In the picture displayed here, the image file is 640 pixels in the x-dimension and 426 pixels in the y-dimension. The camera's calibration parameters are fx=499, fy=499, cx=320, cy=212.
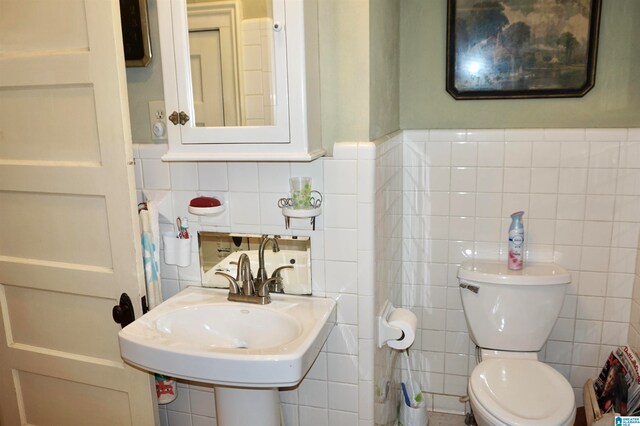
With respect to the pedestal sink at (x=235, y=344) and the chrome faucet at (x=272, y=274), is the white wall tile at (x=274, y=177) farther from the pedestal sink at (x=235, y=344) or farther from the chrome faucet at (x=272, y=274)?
the pedestal sink at (x=235, y=344)

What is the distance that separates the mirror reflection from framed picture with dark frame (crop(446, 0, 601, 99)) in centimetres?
98

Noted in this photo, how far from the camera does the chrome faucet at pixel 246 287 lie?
1.61m

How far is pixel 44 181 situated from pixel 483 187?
65.2 inches

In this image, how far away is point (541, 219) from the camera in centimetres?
207

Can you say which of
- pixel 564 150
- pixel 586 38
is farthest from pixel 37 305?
pixel 586 38

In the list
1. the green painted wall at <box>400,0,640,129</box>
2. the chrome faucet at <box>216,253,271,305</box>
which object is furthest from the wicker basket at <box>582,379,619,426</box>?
the chrome faucet at <box>216,253,271,305</box>

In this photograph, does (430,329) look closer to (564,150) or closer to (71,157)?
(564,150)

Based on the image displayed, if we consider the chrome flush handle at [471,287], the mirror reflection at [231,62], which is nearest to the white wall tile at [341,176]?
the mirror reflection at [231,62]

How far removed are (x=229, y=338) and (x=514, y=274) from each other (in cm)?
114

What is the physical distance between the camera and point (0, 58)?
1.61 meters

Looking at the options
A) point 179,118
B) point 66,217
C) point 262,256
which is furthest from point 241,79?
point 66,217

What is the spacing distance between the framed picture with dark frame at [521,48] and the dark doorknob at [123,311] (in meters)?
1.49

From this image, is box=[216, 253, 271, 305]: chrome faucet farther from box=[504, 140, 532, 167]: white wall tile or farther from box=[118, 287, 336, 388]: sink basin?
box=[504, 140, 532, 167]: white wall tile

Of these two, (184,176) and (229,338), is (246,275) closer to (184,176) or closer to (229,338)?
(229,338)
